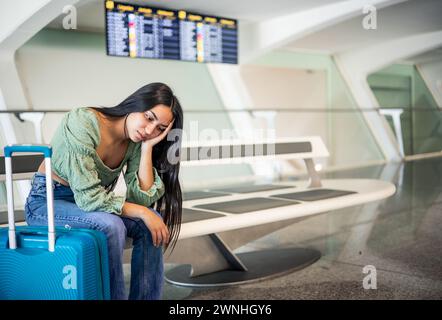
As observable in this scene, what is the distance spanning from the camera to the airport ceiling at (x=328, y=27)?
2.76 meters

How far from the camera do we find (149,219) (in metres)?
1.57

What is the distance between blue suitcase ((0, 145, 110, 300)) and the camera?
1380mm

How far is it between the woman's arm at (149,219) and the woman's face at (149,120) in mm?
214

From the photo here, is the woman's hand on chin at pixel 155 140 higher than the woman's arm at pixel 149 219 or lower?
higher

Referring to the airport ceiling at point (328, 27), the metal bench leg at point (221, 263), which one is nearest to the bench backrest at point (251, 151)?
the metal bench leg at point (221, 263)

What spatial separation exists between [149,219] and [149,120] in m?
0.29

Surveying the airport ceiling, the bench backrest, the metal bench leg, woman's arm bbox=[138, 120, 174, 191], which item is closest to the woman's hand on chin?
woman's arm bbox=[138, 120, 174, 191]

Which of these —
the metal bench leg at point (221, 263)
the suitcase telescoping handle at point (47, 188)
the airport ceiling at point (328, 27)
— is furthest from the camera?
the airport ceiling at point (328, 27)

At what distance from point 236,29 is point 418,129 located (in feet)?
9.00

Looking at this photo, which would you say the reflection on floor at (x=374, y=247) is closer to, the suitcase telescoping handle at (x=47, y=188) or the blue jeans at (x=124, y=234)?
the blue jeans at (x=124, y=234)

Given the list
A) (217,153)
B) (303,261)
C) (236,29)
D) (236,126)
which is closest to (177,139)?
(217,153)

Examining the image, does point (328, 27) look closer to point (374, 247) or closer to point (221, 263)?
point (374, 247)

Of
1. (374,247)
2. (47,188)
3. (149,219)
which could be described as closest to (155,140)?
(149,219)

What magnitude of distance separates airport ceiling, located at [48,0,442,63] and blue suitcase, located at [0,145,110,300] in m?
1.89
